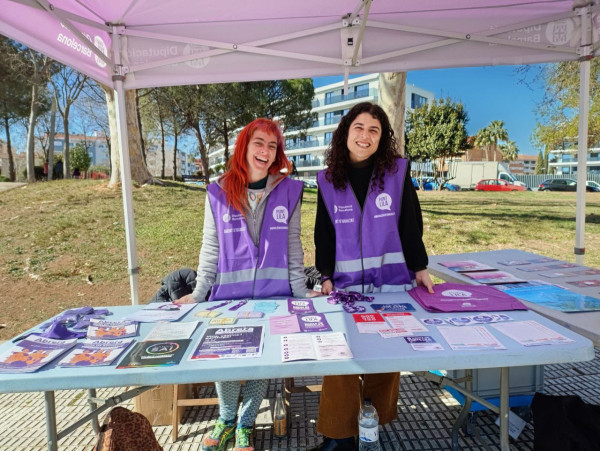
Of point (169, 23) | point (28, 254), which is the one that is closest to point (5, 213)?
point (28, 254)

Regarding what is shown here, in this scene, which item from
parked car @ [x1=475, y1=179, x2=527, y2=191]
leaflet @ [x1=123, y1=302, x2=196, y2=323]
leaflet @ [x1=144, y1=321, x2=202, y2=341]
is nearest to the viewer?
leaflet @ [x1=144, y1=321, x2=202, y2=341]

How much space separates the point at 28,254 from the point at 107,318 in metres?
6.24

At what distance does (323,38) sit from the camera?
2828mm

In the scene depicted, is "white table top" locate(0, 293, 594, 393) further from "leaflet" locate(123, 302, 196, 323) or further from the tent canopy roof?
the tent canopy roof

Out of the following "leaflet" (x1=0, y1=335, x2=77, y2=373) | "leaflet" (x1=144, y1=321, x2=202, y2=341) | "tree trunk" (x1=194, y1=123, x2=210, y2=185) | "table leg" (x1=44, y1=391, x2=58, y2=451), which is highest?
"tree trunk" (x1=194, y1=123, x2=210, y2=185)

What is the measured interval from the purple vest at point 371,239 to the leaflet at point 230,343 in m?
0.71

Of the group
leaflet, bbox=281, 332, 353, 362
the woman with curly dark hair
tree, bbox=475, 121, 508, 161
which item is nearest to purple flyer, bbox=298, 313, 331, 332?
leaflet, bbox=281, 332, 353, 362

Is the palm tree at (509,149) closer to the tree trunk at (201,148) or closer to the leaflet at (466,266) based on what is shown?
the tree trunk at (201,148)

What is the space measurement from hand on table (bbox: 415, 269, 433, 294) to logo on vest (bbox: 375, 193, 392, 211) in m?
0.40

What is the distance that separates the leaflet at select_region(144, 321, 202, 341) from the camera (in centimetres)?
154

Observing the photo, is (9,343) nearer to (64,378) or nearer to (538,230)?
(64,378)

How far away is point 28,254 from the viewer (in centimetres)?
671

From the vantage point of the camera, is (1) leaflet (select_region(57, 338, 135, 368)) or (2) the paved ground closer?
(1) leaflet (select_region(57, 338, 135, 368))

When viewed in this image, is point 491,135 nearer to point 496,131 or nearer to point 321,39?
point 496,131
